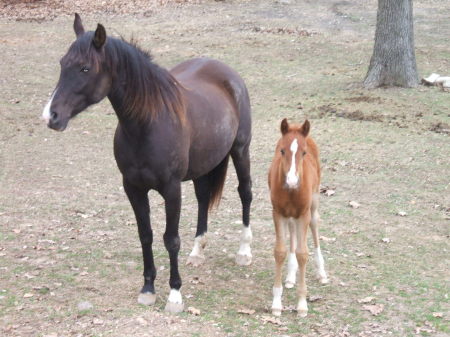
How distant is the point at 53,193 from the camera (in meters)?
8.11

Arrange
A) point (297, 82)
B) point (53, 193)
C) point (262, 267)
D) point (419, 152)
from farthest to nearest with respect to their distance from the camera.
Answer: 1. point (297, 82)
2. point (419, 152)
3. point (53, 193)
4. point (262, 267)

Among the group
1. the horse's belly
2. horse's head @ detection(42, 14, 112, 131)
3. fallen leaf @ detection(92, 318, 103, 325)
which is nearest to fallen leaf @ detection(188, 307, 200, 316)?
fallen leaf @ detection(92, 318, 103, 325)

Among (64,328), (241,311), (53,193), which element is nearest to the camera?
(64,328)

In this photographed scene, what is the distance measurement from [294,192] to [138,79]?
4.63 ft

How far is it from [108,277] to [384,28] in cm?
841

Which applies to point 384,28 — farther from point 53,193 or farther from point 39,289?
point 39,289

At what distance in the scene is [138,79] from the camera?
4746 millimetres

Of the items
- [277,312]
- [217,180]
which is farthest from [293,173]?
[217,180]

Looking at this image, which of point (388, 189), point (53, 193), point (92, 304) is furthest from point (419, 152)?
point (92, 304)

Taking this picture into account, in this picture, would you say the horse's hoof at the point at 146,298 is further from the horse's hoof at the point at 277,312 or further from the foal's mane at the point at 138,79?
the foal's mane at the point at 138,79

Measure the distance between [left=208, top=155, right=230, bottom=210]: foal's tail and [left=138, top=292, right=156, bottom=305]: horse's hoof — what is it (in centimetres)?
131

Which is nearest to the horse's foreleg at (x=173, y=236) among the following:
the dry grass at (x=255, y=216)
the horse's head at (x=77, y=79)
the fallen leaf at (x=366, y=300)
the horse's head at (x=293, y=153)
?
the dry grass at (x=255, y=216)

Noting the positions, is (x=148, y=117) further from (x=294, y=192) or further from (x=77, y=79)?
(x=294, y=192)

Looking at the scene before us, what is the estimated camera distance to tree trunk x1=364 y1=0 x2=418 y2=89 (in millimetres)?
12266
